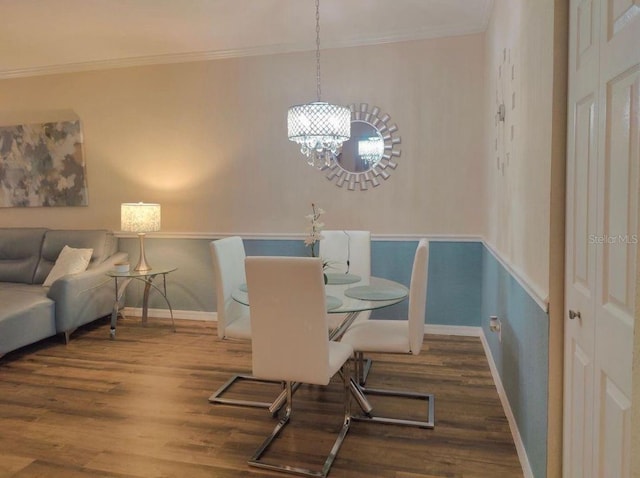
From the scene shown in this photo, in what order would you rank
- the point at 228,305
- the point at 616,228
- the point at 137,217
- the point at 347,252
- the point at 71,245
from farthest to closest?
the point at 71,245 < the point at 137,217 < the point at 347,252 < the point at 228,305 < the point at 616,228

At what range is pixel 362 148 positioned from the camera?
14.0 ft

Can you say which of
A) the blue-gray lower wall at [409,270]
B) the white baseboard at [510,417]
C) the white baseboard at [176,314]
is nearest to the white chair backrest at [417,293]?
the white baseboard at [510,417]

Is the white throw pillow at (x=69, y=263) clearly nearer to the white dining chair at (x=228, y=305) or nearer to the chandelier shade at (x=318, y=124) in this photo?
the white dining chair at (x=228, y=305)

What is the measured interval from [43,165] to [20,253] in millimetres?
991

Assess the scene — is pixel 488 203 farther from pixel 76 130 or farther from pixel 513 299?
pixel 76 130

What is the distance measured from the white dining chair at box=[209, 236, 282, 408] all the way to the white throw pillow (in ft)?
6.46

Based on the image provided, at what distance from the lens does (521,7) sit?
229cm

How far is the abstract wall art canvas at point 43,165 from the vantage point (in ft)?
16.4

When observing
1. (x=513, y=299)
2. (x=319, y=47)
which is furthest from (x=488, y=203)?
(x=319, y=47)

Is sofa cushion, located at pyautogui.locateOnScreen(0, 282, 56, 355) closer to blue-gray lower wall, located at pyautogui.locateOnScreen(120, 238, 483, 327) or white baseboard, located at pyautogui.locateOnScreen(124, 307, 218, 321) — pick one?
white baseboard, located at pyautogui.locateOnScreen(124, 307, 218, 321)

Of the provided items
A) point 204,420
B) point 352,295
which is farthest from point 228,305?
point 352,295

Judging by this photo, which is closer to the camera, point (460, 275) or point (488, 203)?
point (488, 203)

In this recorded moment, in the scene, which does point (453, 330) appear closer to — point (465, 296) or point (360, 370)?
point (465, 296)

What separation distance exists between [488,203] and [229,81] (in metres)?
2.67
